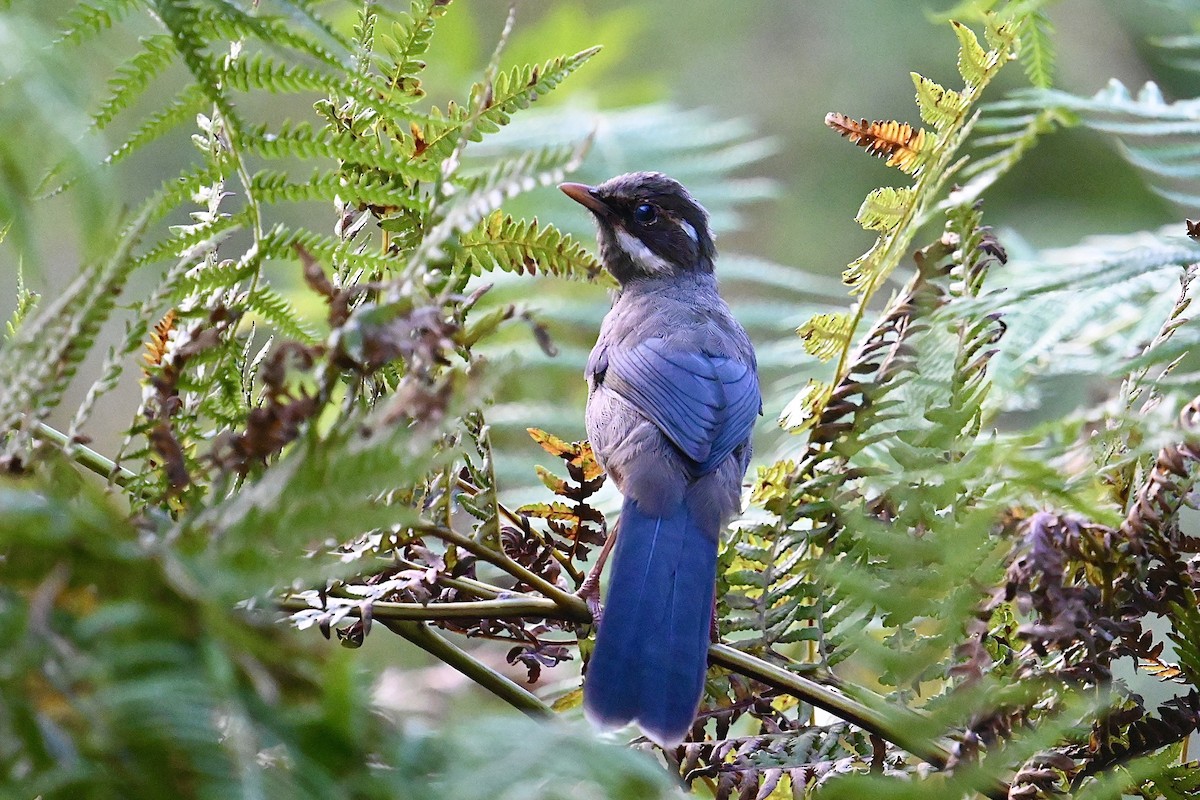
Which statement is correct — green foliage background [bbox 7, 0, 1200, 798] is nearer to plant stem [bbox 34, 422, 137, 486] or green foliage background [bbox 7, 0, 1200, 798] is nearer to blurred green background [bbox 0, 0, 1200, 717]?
plant stem [bbox 34, 422, 137, 486]

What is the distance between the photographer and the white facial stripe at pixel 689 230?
14.6 feet

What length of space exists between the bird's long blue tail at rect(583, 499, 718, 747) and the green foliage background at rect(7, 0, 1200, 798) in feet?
0.26

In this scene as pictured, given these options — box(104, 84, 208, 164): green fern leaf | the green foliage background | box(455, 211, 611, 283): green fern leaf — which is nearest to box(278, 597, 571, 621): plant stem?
the green foliage background

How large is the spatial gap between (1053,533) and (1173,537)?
0.28 meters

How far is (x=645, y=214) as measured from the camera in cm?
439

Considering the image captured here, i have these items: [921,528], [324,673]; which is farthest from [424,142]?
[324,673]

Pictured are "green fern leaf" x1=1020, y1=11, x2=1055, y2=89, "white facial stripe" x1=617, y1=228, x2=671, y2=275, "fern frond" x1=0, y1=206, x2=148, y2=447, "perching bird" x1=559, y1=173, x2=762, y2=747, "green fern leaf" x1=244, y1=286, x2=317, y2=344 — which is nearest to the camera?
"fern frond" x1=0, y1=206, x2=148, y2=447

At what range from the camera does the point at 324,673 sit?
0.80m

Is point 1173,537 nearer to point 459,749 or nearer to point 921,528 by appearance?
point 921,528

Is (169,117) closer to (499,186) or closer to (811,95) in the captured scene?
(499,186)

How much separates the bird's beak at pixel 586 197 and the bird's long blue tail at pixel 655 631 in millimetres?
1763

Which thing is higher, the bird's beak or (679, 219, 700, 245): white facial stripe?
(679, 219, 700, 245): white facial stripe

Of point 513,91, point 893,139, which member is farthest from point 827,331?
point 513,91

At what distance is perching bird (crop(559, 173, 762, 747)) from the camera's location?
1893mm
